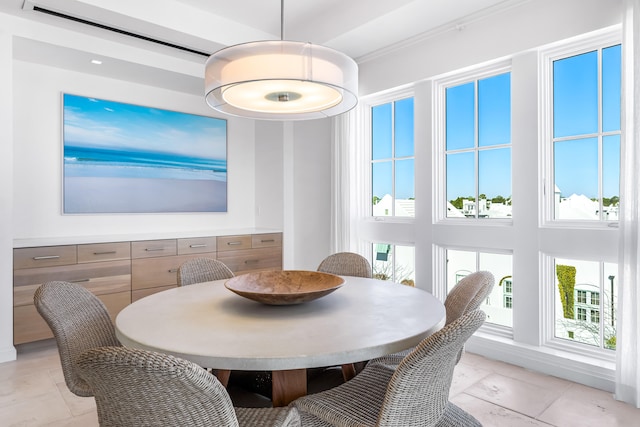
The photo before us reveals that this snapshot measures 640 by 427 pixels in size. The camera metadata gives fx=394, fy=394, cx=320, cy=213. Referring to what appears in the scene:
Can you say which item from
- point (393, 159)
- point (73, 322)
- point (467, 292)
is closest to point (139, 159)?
point (393, 159)

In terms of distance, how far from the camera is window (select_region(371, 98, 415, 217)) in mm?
3707

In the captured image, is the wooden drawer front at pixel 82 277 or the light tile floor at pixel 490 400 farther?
the wooden drawer front at pixel 82 277

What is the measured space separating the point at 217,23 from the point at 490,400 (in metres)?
3.59

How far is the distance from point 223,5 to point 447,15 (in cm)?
183

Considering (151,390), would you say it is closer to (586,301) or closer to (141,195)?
(586,301)

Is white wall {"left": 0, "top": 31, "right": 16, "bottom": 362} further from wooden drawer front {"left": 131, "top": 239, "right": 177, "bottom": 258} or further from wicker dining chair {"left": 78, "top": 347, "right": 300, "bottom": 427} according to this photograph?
wicker dining chair {"left": 78, "top": 347, "right": 300, "bottom": 427}

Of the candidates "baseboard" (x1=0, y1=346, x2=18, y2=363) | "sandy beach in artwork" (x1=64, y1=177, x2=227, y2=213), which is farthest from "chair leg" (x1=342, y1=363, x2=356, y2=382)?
"sandy beach in artwork" (x1=64, y1=177, x2=227, y2=213)

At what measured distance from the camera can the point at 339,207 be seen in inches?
159

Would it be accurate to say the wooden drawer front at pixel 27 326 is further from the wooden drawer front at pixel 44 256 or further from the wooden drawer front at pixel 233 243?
the wooden drawer front at pixel 233 243

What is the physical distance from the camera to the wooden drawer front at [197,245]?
387 cm

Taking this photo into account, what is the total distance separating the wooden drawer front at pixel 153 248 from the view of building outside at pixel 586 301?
3.28 m

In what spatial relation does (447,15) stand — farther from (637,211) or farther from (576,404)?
(576,404)

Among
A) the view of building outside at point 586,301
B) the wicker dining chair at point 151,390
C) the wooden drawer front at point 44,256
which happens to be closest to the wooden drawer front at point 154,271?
the wooden drawer front at point 44,256

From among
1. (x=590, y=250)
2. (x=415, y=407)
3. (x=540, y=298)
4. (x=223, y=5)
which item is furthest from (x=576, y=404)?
(x=223, y=5)
